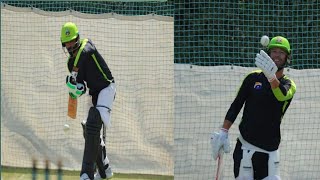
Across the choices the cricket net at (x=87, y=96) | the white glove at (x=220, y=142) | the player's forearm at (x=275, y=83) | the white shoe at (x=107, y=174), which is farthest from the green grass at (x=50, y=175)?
the player's forearm at (x=275, y=83)

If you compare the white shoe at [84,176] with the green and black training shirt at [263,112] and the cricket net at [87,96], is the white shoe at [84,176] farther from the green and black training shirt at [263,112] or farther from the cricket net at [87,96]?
the green and black training shirt at [263,112]

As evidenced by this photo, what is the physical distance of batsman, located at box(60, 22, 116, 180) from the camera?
827 centimetres

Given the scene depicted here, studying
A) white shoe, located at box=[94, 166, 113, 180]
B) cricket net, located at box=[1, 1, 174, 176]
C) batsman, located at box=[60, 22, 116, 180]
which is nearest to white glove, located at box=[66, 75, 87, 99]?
batsman, located at box=[60, 22, 116, 180]

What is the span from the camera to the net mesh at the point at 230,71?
31.0ft

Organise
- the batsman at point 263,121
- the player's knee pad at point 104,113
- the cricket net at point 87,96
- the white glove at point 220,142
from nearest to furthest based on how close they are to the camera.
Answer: the batsman at point 263,121 → the white glove at point 220,142 → the player's knee pad at point 104,113 → the cricket net at point 87,96

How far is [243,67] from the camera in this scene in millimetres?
9695

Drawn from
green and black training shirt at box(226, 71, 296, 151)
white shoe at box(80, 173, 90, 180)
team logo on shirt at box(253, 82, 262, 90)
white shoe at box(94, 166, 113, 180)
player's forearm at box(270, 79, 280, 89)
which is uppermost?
player's forearm at box(270, 79, 280, 89)

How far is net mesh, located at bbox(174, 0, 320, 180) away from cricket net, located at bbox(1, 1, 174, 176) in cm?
23

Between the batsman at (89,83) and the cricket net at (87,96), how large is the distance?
149 cm

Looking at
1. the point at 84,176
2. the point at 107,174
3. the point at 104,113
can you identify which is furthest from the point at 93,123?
the point at 107,174

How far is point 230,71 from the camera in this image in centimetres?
966

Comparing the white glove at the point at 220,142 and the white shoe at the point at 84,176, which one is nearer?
the white glove at the point at 220,142

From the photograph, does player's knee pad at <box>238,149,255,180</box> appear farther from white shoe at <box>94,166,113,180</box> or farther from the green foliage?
the green foliage

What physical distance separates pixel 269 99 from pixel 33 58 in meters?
4.33
